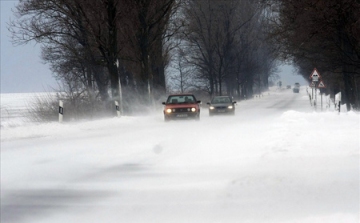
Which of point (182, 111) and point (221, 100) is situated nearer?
point (182, 111)

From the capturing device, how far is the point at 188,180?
31.9 ft

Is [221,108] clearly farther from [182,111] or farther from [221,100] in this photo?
[182,111]

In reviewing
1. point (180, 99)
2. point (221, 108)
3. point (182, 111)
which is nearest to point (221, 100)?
point (221, 108)

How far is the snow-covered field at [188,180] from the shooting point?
7422 millimetres

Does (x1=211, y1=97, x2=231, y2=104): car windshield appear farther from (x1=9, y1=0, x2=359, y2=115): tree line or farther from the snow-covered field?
the snow-covered field

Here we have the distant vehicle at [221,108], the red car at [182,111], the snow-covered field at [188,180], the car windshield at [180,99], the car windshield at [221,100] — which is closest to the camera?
the snow-covered field at [188,180]

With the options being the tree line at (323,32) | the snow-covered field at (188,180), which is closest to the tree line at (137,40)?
the tree line at (323,32)

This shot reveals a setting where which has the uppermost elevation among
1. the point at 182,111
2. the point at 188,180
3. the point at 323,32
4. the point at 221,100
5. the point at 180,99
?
the point at 323,32

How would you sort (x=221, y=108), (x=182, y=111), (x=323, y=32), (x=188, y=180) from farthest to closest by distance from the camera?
(x=221, y=108) → (x=323, y=32) → (x=182, y=111) → (x=188, y=180)

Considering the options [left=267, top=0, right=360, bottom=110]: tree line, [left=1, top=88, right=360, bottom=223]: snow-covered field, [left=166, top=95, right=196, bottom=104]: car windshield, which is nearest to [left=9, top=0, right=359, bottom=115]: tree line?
[left=267, top=0, right=360, bottom=110]: tree line

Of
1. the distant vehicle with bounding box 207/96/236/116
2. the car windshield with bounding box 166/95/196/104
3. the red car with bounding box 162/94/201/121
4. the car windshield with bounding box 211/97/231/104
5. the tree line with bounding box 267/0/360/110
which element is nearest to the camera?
the tree line with bounding box 267/0/360/110

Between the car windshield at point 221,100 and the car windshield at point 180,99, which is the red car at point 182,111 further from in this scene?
the car windshield at point 221,100

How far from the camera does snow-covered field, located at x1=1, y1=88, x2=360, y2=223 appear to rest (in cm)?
742

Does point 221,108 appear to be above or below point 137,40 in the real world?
below
